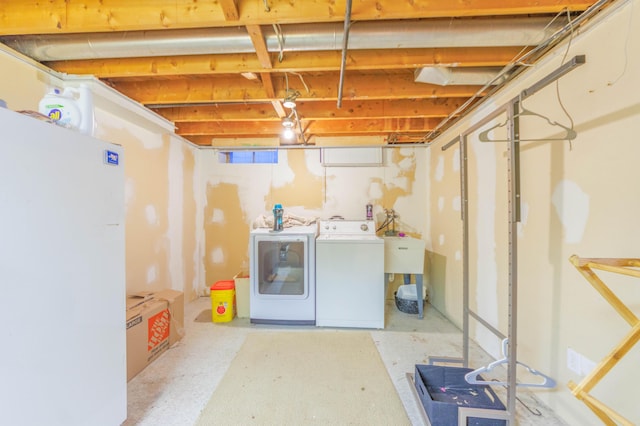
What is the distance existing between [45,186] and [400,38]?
185 centimetres

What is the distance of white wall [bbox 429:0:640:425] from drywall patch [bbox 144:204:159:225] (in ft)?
10.8

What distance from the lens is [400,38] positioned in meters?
1.43

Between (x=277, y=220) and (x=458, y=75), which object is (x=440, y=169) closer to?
(x=458, y=75)

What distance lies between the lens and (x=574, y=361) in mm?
1365

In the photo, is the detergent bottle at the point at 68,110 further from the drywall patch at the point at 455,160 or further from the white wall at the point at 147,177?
the drywall patch at the point at 455,160

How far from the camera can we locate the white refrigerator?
0.85 m

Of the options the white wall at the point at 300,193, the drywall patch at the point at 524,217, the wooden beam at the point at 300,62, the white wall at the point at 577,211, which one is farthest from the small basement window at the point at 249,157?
the drywall patch at the point at 524,217

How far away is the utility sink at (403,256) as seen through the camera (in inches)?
110

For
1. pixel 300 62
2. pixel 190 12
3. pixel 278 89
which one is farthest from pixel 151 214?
pixel 300 62

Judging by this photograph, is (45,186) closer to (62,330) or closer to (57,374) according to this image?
(62,330)

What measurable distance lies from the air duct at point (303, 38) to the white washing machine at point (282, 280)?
1727 millimetres

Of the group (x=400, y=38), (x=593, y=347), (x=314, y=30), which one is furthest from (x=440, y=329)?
(x=314, y=30)

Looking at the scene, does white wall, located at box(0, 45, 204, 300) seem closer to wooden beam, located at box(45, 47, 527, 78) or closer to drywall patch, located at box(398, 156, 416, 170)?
wooden beam, located at box(45, 47, 527, 78)

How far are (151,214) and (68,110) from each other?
5.37ft
